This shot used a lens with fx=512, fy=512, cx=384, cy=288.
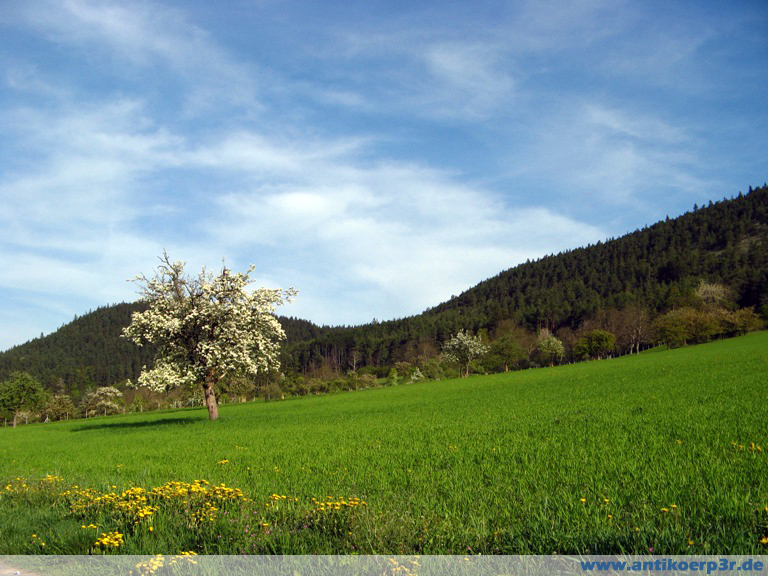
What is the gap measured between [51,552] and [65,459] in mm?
15978

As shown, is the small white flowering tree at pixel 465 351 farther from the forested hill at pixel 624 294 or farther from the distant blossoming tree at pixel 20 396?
the distant blossoming tree at pixel 20 396

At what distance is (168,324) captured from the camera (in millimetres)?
32094

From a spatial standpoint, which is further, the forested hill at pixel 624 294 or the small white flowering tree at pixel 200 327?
the forested hill at pixel 624 294

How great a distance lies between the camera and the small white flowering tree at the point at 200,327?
1302 inches

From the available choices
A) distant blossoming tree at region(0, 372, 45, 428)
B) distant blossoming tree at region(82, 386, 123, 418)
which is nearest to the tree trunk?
distant blossoming tree at region(0, 372, 45, 428)

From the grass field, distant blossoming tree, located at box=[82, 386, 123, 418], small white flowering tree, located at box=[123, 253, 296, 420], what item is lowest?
distant blossoming tree, located at box=[82, 386, 123, 418]

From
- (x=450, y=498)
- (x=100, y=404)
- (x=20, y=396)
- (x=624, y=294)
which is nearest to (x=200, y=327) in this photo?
(x=450, y=498)

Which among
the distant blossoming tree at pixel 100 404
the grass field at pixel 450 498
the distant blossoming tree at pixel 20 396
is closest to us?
the grass field at pixel 450 498

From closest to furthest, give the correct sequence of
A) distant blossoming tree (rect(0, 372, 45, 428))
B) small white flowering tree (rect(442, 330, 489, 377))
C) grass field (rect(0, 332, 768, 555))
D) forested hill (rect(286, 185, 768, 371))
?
grass field (rect(0, 332, 768, 555)) < distant blossoming tree (rect(0, 372, 45, 428)) < small white flowering tree (rect(442, 330, 489, 377)) < forested hill (rect(286, 185, 768, 371))

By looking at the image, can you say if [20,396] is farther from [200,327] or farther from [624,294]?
[624,294]

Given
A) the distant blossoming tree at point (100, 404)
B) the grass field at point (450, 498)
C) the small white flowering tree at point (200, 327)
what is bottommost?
the distant blossoming tree at point (100, 404)

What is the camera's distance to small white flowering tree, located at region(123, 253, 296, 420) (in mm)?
33062

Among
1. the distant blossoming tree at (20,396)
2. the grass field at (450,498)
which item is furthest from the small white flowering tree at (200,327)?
the distant blossoming tree at (20,396)

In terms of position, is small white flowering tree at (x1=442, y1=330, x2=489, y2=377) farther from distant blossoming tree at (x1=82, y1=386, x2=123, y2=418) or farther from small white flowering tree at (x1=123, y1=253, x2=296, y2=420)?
small white flowering tree at (x1=123, y1=253, x2=296, y2=420)
